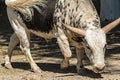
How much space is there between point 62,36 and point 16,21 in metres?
1.35

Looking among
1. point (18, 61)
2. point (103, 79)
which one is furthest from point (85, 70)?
point (18, 61)

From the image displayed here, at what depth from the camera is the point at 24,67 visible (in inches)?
446

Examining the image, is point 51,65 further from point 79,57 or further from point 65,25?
point 65,25

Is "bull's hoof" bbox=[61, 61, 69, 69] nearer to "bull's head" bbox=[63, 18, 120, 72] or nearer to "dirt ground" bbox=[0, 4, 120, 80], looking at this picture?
"dirt ground" bbox=[0, 4, 120, 80]

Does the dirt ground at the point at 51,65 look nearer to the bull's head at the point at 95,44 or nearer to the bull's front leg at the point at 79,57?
the bull's front leg at the point at 79,57

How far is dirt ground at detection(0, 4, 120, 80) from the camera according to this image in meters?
9.73

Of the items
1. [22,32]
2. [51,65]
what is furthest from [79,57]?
[22,32]

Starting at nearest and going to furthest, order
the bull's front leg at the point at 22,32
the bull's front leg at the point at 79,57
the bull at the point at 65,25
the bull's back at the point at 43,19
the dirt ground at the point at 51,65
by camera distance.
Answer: the bull at the point at 65,25, the dirt ground at the point at 51,65, the bull's front leg at the point at 79,57, the bull's back at the point at 43,19, the bull's front leg at the point at 22,32

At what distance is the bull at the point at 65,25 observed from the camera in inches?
356

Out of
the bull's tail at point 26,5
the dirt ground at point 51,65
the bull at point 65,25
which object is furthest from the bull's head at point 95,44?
the bull's tail at point 26,5

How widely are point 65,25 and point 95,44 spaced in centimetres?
78

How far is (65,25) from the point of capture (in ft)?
30.6

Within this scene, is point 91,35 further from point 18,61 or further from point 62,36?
point 18,61

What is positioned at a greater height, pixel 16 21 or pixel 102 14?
pixel 16 21
